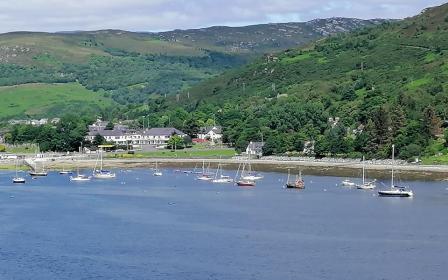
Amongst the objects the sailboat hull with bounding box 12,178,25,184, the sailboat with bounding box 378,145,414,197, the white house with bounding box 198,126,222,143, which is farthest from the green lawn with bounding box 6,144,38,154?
the sailboat with bounding box 378,145,414,197

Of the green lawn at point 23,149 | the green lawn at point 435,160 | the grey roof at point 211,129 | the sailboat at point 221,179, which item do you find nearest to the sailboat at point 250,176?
the sailboat at point 221,179

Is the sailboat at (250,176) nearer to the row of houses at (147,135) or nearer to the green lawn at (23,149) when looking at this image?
the row of houses at (147,135)

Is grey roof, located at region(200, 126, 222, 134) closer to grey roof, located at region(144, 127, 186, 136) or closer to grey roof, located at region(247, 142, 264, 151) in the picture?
grey roof, located at region(144, 127, 186, 136)

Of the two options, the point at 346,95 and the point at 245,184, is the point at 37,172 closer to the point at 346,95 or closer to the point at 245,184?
the point at 245,184

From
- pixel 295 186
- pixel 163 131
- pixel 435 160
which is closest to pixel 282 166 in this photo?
pixel 435 160

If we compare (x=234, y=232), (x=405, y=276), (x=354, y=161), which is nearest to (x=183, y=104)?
(x=354, y=161)

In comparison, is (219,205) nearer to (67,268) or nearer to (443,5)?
(67,268)
